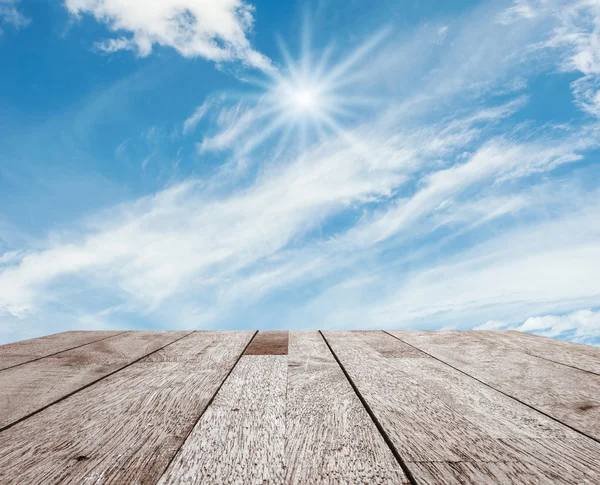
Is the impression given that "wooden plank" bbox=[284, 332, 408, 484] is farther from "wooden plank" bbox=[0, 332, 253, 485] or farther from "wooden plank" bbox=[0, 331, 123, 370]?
"wooden plank" bbox=[0, 331, 123, 370]

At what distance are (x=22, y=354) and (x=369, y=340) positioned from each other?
1.49 m

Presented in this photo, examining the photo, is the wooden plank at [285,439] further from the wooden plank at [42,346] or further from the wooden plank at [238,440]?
the wooden plank at [42,346]

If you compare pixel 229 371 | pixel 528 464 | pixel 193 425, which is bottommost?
pixel 528 464

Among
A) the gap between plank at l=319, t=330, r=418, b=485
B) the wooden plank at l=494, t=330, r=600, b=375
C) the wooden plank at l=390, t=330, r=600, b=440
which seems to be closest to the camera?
the gap between plank at l=319, t=330, r=418, b=485

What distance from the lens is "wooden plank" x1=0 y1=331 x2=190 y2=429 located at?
0.98 metres

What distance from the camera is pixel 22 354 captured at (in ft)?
5.37

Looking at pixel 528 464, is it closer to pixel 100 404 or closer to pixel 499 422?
pixel 499 422

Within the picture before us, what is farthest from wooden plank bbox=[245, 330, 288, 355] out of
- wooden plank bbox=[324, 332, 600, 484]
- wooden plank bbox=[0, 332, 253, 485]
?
wooden plank bbox=[324, 332, 600, 484]

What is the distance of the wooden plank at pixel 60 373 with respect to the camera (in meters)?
0.98

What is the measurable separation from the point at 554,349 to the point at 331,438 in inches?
60.0

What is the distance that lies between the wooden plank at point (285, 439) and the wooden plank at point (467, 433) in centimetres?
5

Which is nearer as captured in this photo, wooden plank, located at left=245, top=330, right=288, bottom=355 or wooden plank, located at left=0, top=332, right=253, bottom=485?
wooden plank, located at left=0, top=332, right=253, bottom=485

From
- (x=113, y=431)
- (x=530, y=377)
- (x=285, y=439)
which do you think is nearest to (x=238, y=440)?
(x=285, y=439)

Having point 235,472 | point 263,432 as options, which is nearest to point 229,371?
point 263,432
